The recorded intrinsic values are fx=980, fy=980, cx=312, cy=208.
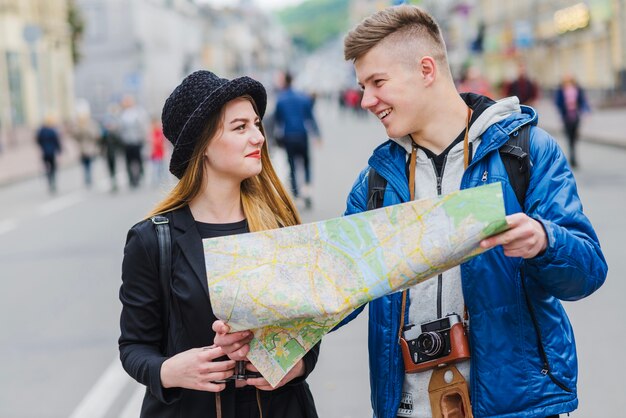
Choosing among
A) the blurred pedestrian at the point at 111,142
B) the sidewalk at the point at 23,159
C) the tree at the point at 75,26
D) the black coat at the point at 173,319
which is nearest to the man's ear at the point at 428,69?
the black coat at the point at 173,319

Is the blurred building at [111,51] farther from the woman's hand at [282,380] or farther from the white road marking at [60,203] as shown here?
the woman's hand at [282,380]

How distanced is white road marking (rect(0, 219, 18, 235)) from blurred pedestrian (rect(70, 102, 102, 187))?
583 centimetres

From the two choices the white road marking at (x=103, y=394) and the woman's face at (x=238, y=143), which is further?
the white road marking at (x=103, y=394)

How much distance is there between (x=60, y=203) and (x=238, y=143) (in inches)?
686

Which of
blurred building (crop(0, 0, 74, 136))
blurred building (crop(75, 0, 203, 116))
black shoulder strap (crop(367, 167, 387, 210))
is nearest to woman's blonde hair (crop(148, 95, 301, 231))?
black shoulder strap (crop(367, 167, 387, 210))

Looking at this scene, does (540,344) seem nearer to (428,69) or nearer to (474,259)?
(474,259)

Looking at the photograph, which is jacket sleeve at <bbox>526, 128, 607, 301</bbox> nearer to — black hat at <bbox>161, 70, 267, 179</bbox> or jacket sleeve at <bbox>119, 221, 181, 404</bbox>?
black hat at <bbox>161, 70, 267, 179</bbox>

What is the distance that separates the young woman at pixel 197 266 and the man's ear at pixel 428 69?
1.60 feet

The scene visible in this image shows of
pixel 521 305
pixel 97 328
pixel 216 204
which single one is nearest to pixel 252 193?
pixel 216 204

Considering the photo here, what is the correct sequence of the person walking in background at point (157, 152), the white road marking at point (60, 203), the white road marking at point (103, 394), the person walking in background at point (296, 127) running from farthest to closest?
the person walking in background at point (157, 152) < the white road marking at point (60, 203) < the person walking in background at point (296, 127) < the white road marking at point (103, 394)

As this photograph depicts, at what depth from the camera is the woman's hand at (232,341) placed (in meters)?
2.45

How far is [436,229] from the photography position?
232cm

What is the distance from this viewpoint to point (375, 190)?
281 cm

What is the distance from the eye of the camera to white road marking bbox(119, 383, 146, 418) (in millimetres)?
5703
